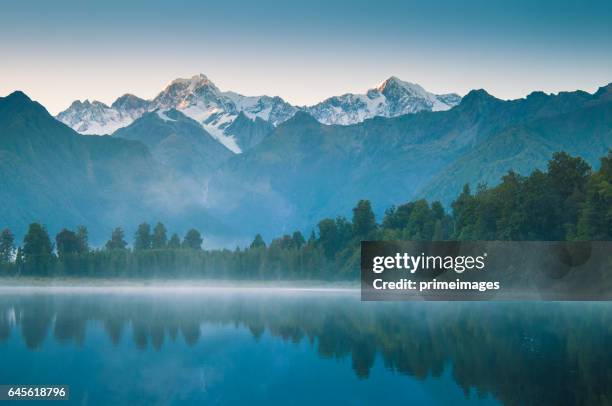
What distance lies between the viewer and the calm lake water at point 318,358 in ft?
188

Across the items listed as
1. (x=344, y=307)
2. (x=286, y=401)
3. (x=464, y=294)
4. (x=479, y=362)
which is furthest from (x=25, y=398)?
(x=464, y=294)

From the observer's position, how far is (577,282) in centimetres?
15612

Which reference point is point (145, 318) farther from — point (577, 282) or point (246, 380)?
point (577, 282)

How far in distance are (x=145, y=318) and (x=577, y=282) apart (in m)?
79.0

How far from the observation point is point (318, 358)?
7556 centimetres

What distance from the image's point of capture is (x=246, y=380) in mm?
65438

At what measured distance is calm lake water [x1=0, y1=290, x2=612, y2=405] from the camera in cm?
5734

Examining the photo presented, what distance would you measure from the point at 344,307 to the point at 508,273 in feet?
121

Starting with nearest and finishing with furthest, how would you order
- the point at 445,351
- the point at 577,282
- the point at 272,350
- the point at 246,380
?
the point at 246,380
the point at 445,351
the point at 272,350
the point at 577,282

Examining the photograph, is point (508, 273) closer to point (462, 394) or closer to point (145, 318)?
point (145, 318)

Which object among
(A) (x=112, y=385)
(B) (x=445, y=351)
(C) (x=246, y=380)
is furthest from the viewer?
(B) (x=445, y=351)

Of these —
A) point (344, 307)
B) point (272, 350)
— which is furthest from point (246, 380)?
point (344, 307)

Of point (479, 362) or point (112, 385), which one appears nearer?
point (112, 385)

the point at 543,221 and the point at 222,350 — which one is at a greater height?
the point at 543,221
